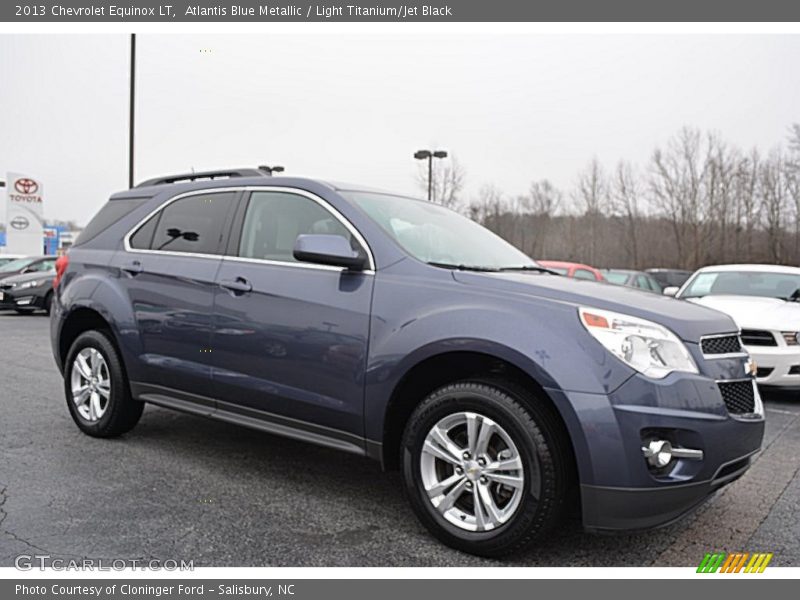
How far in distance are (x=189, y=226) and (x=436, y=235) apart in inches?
67.3

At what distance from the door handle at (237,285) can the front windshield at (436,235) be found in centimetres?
79

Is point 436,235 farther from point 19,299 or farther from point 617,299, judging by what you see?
point 19,299

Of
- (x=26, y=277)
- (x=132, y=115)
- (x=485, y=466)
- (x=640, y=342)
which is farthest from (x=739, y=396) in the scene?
(x=132, y=115)

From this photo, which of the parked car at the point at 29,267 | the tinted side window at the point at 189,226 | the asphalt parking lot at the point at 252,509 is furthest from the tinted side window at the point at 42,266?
the tinted side window at the point at 189,226

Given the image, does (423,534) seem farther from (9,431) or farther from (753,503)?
(9,431)

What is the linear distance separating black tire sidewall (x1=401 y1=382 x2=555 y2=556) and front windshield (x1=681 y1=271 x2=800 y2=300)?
6.42 meters

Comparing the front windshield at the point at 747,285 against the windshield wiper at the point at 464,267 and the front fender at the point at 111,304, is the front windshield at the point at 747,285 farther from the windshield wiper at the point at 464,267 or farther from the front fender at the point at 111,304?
the front fender at the point at 111,304

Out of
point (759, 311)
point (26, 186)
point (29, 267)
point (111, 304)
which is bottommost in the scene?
point (29, 267)

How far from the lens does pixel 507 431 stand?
2.90 meters

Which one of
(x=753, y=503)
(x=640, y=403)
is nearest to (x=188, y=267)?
(x=640, y=403)

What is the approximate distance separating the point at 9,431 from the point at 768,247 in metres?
→ 41.1

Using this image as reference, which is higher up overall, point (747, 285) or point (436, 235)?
point (436, 235)

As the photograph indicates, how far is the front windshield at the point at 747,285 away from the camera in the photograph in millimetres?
8164

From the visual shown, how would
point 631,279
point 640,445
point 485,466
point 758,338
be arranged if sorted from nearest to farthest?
point 640,445 < point 485,466 < point 758,338 < point 631,279
